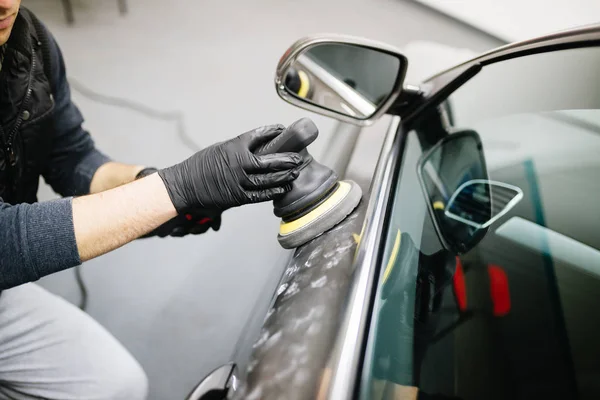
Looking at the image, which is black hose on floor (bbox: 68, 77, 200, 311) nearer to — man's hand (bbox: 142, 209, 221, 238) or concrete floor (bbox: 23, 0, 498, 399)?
concrete floor (bbox: 23, 0, 498, 399)

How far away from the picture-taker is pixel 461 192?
0.81 metres

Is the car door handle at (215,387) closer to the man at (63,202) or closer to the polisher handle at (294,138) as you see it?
the man at (63,202)

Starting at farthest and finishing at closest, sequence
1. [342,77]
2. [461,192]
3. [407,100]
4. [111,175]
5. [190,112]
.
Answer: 1. [190,112]
2. [342,77]
3. [111,175]
4. [407,100]
5. [461,192]

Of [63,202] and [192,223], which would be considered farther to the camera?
[192,223]

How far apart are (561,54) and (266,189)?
0.59m

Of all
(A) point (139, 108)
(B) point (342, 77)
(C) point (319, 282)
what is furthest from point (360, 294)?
(A) point (139, 108)

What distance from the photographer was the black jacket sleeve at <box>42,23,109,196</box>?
1.05 m

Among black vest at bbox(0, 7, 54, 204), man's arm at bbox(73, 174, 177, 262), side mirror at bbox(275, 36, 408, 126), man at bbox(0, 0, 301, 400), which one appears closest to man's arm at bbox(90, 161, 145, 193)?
man at bbox(0, 0, 301, 400)

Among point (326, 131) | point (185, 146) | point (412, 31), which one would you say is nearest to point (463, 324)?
point (326, 131)

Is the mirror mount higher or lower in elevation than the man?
higher

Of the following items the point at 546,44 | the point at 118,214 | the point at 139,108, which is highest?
the point at 546,44

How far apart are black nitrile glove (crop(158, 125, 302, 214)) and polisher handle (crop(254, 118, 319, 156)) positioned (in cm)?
1

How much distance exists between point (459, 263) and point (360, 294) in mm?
205

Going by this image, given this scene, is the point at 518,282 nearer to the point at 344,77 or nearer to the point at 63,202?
the point at 63,202
